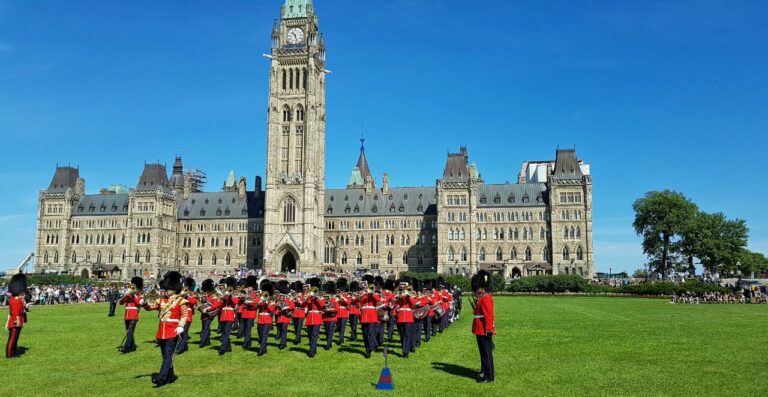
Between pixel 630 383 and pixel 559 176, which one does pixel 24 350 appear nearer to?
pixel 630 383

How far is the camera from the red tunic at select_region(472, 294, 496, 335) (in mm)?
16062

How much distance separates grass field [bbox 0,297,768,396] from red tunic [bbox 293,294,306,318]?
1.17 m

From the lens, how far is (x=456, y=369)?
57.7ft

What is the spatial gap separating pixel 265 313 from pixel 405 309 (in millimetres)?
4876

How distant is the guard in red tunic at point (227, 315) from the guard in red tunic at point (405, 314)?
5760mm

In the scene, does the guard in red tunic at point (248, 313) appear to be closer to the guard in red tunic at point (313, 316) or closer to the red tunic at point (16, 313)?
the guard in red tunic at point (313, 316)

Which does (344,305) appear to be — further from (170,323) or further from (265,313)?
(170,323)

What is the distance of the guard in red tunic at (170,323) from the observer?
15.4 metres

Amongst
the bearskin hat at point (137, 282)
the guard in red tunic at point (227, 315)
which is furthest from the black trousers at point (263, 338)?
the bearskin hat at point (137, 282)

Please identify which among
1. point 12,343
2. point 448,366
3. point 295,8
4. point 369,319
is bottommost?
point 448,366

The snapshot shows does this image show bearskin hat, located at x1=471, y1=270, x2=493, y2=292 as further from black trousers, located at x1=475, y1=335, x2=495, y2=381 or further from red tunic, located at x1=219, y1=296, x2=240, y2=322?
red tunic, located at x1=219, y1=296, x2=240, y2=322

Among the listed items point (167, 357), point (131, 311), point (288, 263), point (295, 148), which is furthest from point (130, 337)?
point (288, 263)

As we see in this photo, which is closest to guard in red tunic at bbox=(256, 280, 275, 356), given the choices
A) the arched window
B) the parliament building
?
the parliament building

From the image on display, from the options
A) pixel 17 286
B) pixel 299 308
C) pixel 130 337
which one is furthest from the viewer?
pixel 299 308
